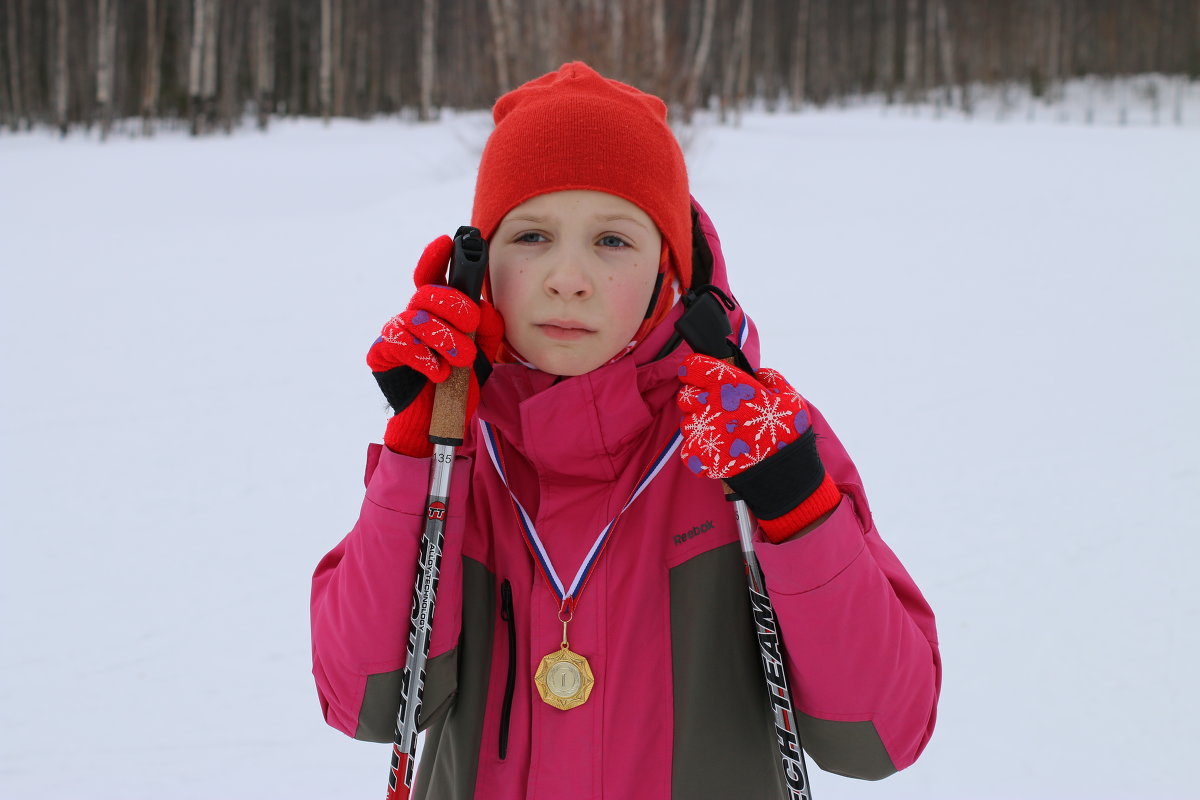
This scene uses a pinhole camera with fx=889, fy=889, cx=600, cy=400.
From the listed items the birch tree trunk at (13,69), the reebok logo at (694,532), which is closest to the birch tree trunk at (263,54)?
the birch tree trunk at (13,69)

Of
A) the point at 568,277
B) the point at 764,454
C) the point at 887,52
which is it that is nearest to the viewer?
the point at 764,454

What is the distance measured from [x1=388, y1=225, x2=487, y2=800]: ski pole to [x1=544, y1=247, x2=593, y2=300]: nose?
0.11 m

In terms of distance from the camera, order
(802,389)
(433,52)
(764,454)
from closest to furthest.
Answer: (764,454), (802,389), (433,52)

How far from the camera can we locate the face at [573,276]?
127cm

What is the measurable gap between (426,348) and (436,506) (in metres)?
0.22

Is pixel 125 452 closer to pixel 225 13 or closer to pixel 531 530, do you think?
pixel 531 530

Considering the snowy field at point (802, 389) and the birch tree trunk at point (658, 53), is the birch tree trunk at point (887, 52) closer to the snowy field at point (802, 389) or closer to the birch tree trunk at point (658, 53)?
the birch tree trunk at point (658, 53)

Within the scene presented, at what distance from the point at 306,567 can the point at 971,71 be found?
1098 inches

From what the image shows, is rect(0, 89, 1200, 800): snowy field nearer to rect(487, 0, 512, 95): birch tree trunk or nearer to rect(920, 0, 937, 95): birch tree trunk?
rect(487, 0, 512, 95): birch tree trunk

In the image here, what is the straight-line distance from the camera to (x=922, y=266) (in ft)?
25.2

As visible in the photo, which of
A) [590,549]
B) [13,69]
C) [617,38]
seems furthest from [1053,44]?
[590,549]

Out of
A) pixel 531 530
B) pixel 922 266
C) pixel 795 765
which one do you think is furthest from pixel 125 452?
pixel 922 266

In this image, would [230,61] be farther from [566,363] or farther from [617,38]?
[566,363]

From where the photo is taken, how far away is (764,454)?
1.14m
